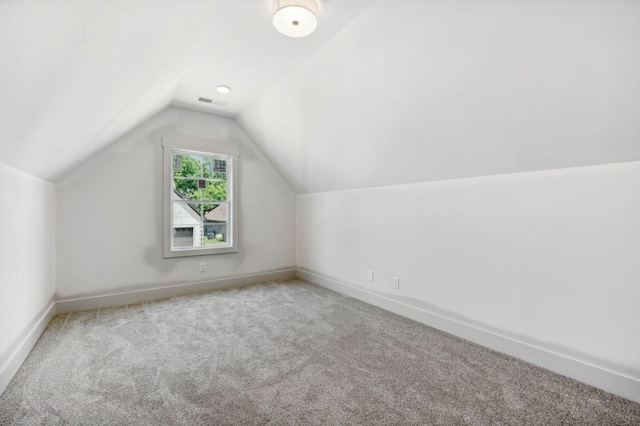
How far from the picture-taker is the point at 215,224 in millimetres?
4500

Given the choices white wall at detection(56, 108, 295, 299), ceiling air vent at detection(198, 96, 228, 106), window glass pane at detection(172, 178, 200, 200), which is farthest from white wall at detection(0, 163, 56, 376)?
ceiling air vent at detection(198, 96, 228, 106)

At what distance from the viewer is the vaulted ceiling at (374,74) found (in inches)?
53.9

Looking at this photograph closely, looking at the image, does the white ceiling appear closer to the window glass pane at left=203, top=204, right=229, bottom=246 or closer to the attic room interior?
the attic room interior

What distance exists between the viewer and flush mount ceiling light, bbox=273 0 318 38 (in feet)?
6.21

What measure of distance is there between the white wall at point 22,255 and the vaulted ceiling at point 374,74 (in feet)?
0.68

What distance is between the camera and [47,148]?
2203 mm

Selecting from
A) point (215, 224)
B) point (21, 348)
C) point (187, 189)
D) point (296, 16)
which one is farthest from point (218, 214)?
point (296, 16)

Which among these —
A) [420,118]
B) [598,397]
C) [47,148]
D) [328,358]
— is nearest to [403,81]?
[420,118]

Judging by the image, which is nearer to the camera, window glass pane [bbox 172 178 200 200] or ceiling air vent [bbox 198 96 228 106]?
ceiling air vent [bbox 198 96 228 106]

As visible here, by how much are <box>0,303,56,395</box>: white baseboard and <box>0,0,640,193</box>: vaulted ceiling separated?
1.29 m

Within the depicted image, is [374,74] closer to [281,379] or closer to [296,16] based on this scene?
[296,16]

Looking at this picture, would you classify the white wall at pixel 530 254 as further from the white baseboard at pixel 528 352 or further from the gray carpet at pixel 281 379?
the gray carpet at pixel 281 379

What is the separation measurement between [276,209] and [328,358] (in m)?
2.92

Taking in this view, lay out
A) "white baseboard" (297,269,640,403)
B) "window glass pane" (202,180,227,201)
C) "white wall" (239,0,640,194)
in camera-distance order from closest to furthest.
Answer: "white wall" (239,0,640,194), "white baseboard" (297,269,640,403), "window glass pane" (202,180,227,201)
